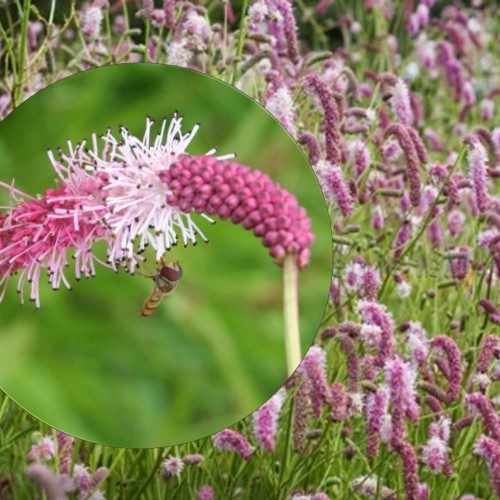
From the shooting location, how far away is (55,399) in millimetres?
1305

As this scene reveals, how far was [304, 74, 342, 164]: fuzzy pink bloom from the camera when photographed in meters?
1.68

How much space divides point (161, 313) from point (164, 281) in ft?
0.16

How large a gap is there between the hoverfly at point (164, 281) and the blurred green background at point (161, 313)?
0.03 feet

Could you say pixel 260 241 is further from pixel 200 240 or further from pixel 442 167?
pixel 442 167

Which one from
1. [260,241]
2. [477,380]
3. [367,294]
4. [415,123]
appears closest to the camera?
[260,241]

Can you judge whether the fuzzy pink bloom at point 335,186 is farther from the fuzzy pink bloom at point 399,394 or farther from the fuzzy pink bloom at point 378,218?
the fuzzy pink bloom at point 378,218

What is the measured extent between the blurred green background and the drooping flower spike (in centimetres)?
2

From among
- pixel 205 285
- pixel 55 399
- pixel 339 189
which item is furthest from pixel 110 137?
pixel 339 189

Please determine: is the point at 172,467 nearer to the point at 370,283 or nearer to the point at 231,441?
the point at 231,441

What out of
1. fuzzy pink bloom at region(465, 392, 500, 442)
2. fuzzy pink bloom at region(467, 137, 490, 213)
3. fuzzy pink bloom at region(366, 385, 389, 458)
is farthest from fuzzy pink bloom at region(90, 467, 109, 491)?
fuzzy pink bloom at region(467, 137, 490, 213)

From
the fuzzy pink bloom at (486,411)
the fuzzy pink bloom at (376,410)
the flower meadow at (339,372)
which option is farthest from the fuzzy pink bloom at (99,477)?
the fuzzy pink bloom at (486,411)

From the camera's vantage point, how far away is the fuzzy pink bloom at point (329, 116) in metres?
1.68

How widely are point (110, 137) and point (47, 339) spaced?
25 centimetres

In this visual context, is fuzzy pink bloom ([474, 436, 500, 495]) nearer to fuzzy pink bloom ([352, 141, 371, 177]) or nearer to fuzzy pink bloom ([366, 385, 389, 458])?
fuzzy pink bloom ([366, 385, 389, 458])
